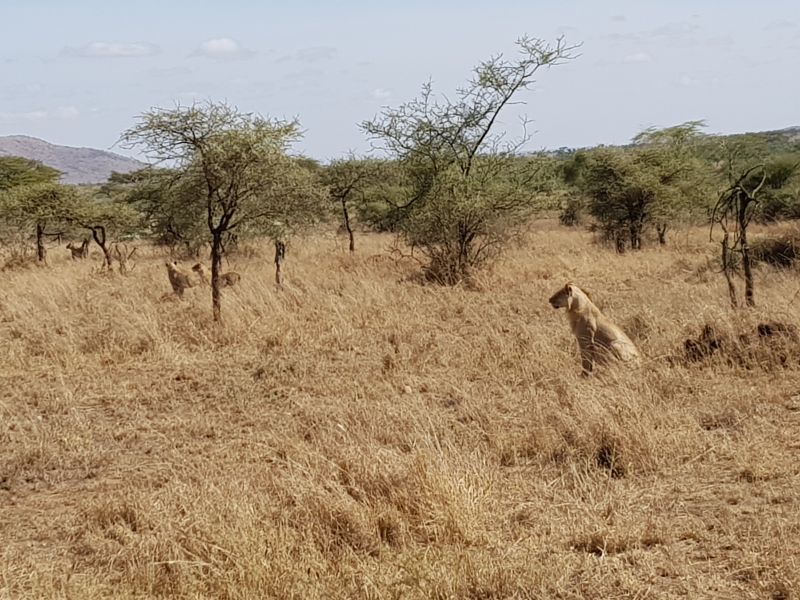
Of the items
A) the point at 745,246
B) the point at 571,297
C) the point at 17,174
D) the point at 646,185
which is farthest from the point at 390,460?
the point at 17,174

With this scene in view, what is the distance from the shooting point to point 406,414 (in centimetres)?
631

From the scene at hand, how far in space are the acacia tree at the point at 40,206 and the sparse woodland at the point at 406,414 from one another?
21.3 feet

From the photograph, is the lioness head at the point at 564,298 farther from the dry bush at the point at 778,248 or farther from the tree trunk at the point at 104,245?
the tree trunk at the point at 104,245

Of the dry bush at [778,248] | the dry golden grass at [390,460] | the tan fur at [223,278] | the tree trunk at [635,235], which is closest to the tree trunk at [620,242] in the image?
the tree trunk at [635,235]

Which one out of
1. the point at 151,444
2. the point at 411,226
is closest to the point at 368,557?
the point at 151,444

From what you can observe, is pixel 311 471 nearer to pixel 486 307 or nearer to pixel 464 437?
pixel 464 437

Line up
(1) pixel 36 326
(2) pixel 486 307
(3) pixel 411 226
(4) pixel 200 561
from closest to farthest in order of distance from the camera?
(4) pixel 200 561, (1) pixel 36 326, (2) pixel 486 307, (3) pixel 411 226

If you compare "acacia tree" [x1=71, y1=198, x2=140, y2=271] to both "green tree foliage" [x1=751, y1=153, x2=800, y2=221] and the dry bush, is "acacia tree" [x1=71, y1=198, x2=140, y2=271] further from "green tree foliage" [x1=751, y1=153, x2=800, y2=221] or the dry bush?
"green tree foliage" [x1=751, y1=153, x2=800, y2=221]

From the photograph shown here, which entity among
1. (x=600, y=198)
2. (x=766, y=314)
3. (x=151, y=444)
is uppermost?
(x=600, y=198)

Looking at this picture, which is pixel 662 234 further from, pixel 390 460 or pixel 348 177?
pixel 390 460

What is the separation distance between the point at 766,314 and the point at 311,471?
606cm

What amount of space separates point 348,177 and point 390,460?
71.1 feet

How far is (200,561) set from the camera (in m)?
3.92

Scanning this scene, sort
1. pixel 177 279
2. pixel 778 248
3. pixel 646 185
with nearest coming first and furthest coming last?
pixel 177 279 < pixel 778 248 < pixel 646 185
